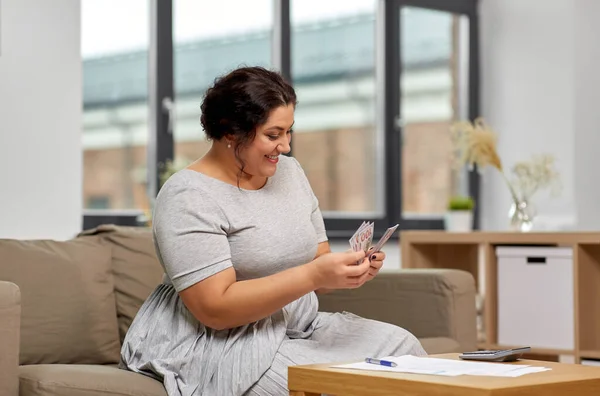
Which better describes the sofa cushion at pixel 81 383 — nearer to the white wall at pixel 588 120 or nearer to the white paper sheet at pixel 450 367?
the white paper sheet at pixel 450 367

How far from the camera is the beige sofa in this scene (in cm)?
225

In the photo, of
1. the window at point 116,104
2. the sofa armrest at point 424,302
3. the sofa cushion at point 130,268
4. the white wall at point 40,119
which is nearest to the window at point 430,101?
the window at point 116,104

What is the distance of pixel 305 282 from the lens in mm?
2219

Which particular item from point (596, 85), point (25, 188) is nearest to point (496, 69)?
point (596, 85)

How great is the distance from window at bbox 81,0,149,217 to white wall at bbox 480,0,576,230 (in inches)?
73.2

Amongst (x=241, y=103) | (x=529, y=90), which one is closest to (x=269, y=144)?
(x=241, y=103)

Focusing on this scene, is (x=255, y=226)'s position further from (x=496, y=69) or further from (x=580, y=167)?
(x=496, y=69)

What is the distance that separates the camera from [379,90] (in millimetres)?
5023

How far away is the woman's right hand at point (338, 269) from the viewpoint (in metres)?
2.19

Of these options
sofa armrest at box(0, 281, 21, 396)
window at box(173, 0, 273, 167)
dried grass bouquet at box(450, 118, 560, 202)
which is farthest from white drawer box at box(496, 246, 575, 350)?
sofa armrest at box(0, 281, 21, 396)

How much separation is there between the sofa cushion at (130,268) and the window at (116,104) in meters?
1.32

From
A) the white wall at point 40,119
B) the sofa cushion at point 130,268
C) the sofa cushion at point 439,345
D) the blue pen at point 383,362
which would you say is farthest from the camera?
the white wall at point 40,119

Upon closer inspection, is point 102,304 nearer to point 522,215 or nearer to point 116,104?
point 116,104

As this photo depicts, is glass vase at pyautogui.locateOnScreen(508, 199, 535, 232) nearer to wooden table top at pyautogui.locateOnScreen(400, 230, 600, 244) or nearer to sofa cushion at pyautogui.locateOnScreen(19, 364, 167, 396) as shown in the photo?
wooden table top at pyautogui.locateOnScreen(400, 230, 600, 244)
